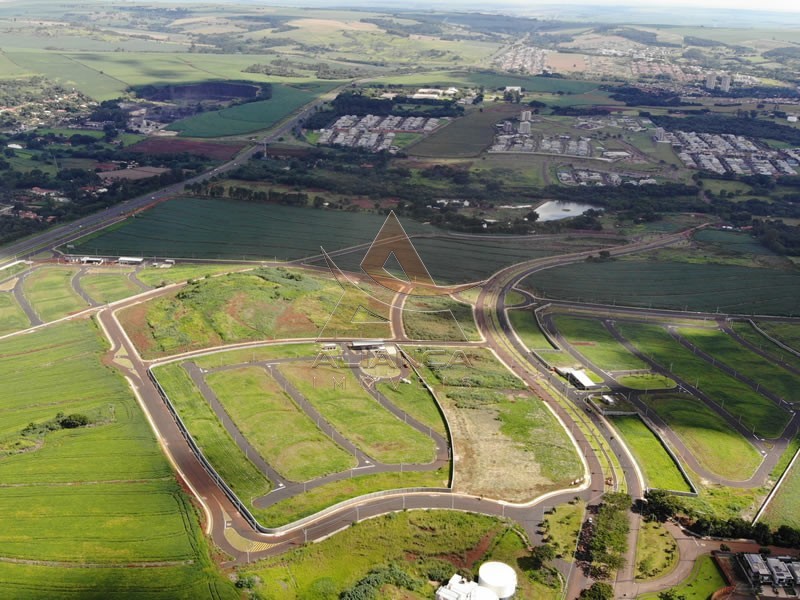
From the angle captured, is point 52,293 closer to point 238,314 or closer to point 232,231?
point 238,314

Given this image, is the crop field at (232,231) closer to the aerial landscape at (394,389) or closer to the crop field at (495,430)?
the aerial landscape at (394,389)

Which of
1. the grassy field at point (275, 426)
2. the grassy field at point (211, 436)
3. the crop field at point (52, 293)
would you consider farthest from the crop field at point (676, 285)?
the crop field at point (52, 293)

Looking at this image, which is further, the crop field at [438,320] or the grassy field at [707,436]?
the crop field at [438,320]

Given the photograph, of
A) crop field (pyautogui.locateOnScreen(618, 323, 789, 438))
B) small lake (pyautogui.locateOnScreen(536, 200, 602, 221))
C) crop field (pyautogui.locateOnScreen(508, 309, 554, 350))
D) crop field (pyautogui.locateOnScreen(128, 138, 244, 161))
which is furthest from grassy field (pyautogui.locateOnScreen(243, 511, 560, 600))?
crop field (pyautogui.locateOnScreen(128, 138, 244, 161))

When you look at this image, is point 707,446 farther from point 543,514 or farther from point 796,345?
point 796,345

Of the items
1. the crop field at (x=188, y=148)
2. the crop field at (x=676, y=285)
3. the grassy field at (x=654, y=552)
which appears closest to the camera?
the grassy field at (x=654, y=552)

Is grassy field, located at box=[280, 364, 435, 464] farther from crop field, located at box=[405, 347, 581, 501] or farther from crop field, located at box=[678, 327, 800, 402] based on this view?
crop field, located at box=[678, 327, 800, 402]
